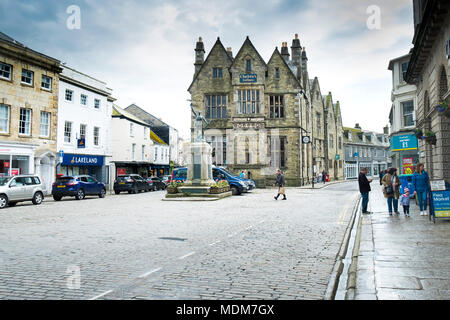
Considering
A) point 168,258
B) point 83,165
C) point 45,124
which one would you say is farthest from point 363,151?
point 168,258

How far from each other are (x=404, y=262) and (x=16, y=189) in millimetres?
18324

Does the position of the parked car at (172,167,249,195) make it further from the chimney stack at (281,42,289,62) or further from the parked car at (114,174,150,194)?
the chimney stack at (281,42,289,62)

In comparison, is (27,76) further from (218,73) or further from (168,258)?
(168,258)

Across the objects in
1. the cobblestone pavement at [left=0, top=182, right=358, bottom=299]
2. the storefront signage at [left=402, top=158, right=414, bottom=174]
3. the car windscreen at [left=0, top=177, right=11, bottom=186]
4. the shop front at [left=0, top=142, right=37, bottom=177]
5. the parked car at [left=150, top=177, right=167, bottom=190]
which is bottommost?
the cobblestone pavement at [left=0, top=182, right=358, bottom=299]

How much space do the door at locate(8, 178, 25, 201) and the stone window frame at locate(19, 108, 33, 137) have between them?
7.19 m

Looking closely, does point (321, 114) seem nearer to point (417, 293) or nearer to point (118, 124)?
point (118, 124)

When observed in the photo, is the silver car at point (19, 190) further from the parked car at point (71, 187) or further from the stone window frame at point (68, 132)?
the stone window frame at point (68, 132)

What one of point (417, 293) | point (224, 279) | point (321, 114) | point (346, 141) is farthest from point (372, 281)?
point (346, 141)

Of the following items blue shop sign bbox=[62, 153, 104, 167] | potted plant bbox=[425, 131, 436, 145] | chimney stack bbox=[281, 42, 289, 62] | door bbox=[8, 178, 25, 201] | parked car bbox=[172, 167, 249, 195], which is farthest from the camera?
chimney stack bbox=[281, 42, 289, 62]

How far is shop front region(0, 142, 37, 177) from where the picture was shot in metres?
→ 23.3

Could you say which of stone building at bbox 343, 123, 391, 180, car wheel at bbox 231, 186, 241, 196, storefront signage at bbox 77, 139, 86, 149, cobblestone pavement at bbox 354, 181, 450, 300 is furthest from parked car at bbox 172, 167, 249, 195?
stone building at bbox 343, 123, 391, 180

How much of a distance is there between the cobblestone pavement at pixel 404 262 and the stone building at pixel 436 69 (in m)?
3.74

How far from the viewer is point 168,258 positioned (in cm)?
651

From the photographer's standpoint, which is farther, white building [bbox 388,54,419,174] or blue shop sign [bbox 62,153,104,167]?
blue shop sign [bbox 62,153,104,167]
